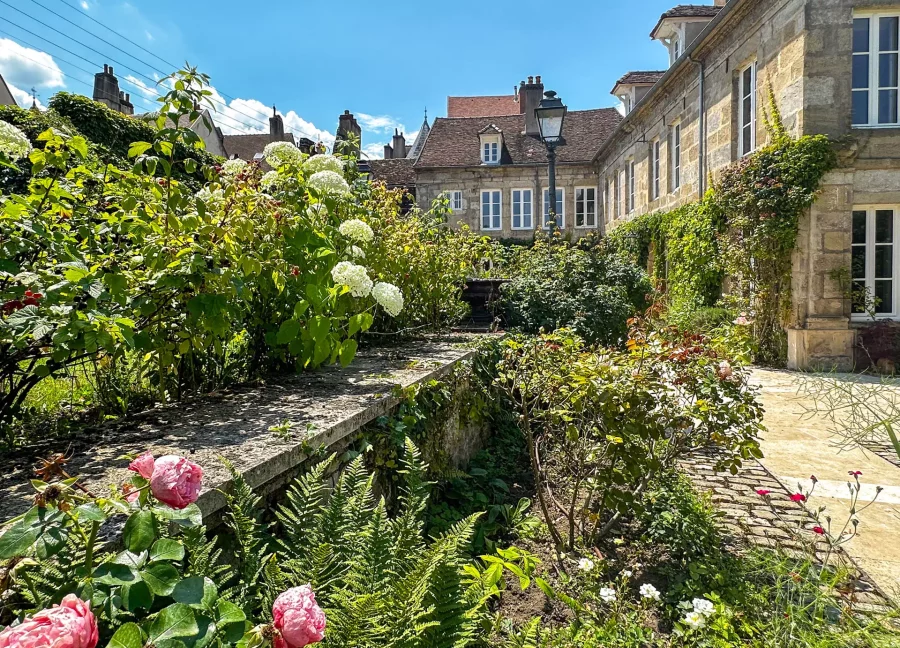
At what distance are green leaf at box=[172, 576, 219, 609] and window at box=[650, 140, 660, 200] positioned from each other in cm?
1572

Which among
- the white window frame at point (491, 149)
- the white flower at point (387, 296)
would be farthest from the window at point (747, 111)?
the white window frame at point (491, 149)

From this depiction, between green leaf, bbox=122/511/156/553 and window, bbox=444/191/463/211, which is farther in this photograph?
window, bbox=444/191/463/211

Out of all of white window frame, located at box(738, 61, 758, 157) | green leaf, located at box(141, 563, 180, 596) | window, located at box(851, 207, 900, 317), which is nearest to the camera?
green leaf, located at box(141, 563, 180, 596)

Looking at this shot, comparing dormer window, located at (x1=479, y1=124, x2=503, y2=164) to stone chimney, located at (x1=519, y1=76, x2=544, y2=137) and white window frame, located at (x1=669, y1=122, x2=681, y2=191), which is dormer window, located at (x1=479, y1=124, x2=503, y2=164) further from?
white window frame, located at (x1=669, y1=122, x2=681, y2=191)

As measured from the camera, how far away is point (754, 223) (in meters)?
9.16

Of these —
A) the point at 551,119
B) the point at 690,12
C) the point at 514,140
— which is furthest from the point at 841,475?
the point at 514,140

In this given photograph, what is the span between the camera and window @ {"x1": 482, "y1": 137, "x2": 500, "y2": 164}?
23531 millimetres

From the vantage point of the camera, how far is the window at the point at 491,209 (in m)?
23.5

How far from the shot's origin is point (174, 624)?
0.81m

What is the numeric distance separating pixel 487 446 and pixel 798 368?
6745 mm

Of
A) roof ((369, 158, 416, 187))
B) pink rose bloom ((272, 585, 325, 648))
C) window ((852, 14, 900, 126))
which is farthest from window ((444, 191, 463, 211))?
pink rose bloom ((272, 585, 325, 648))

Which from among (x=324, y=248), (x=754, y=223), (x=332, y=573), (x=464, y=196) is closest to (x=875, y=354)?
(x=754, y=223)

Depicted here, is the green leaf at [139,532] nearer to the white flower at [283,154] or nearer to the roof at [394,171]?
the white flower at [283,154]

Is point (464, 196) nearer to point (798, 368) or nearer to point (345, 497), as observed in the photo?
point (798, 368)
